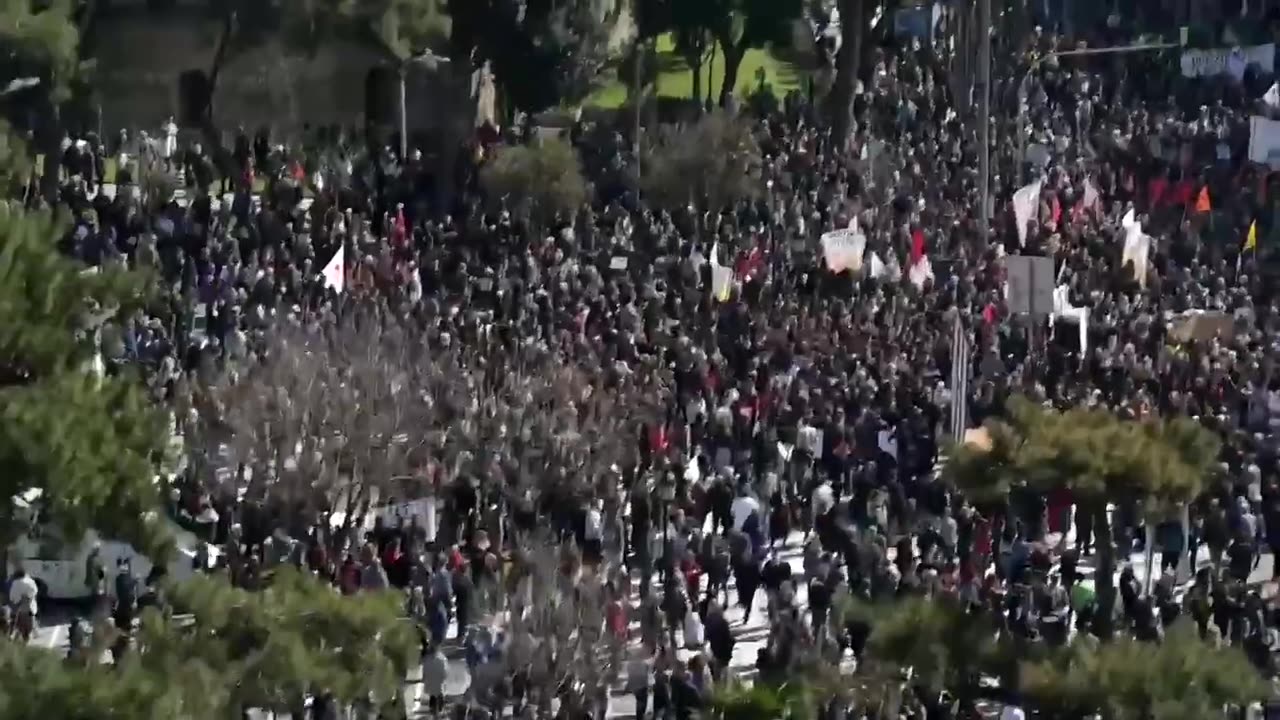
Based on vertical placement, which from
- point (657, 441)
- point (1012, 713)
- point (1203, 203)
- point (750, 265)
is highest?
point (1203, 203)

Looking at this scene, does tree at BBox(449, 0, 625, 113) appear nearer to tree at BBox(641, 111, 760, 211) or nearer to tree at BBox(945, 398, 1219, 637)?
tree at BBox(641, 111, 760, 211)

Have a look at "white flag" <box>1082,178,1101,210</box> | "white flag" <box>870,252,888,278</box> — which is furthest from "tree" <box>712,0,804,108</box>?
"white flag" <box>870,252,888,278</box>

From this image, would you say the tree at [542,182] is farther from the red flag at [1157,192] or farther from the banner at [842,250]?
the red flag at [1157,192]

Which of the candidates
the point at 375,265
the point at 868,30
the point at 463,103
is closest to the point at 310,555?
the point at 375,265

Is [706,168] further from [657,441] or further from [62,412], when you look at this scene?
[62,412]

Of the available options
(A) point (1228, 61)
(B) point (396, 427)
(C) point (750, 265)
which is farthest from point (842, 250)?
(A) point (1228, 61)

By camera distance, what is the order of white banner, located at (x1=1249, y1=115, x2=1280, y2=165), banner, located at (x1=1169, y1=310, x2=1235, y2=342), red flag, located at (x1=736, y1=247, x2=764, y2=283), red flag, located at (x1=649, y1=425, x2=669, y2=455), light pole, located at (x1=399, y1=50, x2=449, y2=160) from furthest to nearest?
light pole, located at (x1=399, y1=50, x2=449, y2=160)
white banner, located at (x1=1249, y1=115, x2=1280, y2=165)
red flag, located at (x1=736, y1=247, x2=764, y2=283)
banner, located at (x1=1169, y1=310, x2=1235, y2=342)
red flag, located at (x1=649, y1=425, x2=669, y2=455)
